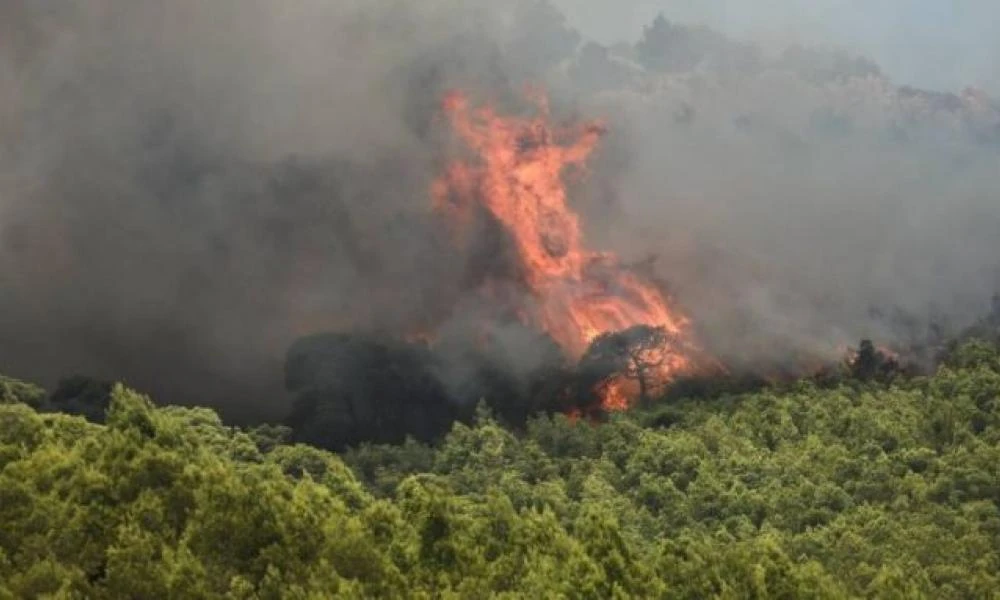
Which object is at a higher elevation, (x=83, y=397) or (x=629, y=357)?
(x=629, y=357)

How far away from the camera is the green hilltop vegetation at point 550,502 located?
4509 cm

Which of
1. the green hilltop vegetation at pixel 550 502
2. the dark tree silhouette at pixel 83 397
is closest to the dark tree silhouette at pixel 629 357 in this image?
the green hilltop vegetation at pixel 550 502

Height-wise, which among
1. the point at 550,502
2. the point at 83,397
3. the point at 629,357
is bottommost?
the point at 550,502

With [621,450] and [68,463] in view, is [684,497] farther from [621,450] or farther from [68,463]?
[68,463]

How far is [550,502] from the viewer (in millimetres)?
89062

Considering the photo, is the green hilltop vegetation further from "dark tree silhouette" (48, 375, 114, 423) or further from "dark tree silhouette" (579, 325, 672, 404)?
"dark tree silhouette" (579, 325, 672, 404)

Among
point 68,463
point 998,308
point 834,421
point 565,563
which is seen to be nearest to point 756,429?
point 834,421

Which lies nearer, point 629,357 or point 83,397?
point 83,397

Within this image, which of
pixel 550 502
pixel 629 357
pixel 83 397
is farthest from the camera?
pixel 629 357

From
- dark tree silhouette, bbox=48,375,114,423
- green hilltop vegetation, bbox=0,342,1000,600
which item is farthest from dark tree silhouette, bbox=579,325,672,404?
dark tree silhouette, bbox=48,375,114,423

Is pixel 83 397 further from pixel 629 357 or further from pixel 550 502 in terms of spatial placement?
pixel 629 357

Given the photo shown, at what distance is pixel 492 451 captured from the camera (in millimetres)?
107562

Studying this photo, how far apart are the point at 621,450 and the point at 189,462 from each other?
199 ft

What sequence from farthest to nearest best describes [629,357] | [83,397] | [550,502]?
[629,357], [83,397], [550,502]
